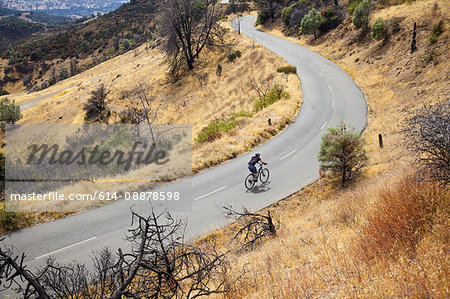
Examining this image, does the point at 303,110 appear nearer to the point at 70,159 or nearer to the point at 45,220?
the point at 45,220

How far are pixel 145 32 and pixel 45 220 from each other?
7858 cm

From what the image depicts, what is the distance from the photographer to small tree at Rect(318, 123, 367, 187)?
11.9 metres

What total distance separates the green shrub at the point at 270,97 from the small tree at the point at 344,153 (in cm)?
1142

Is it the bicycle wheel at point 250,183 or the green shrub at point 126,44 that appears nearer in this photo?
the bicycle wheel at point 250,183

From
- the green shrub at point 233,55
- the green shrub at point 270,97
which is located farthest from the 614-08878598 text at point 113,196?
the green shrub at point 233,55

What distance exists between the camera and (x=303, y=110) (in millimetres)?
21969

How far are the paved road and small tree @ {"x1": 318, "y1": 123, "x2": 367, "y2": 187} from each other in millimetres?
1460

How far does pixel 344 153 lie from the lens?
11.9 m

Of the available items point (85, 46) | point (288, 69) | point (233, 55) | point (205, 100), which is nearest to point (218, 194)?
point (205, 100)

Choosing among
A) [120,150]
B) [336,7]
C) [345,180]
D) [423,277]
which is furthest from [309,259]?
[336,7]

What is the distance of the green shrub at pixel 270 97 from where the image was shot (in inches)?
919

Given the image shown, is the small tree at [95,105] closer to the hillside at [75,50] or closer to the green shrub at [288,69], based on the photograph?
the green shrub at [288,69]

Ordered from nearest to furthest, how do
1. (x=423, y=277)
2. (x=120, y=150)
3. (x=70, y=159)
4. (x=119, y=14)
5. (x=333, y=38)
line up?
(x=423, y=277) → (x=120, y=150) → (x=70, y=159) → (x=333, y=38) → (x=119, y=14)

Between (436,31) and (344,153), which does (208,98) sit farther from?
(436,31)
